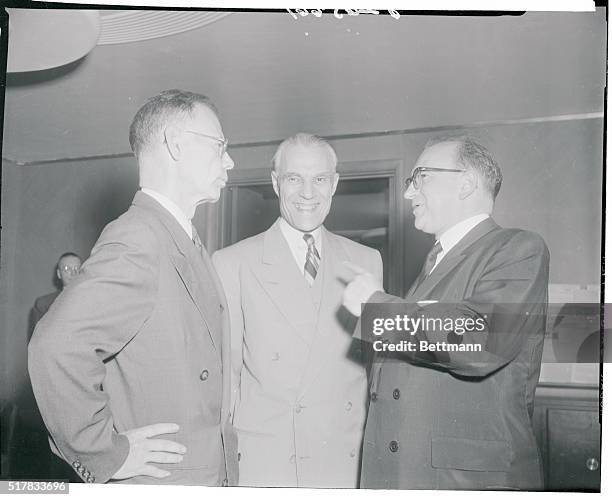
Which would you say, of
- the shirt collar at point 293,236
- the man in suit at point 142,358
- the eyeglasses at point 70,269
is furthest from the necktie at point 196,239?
the eyeglasses at point 70,269

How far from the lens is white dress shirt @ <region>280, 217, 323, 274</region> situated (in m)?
1.83

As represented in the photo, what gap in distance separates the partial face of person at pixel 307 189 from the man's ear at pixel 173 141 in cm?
28

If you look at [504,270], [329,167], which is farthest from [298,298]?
[504,270]

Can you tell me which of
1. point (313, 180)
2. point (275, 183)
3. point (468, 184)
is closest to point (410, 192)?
point (468, 184)

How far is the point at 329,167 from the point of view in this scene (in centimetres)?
184

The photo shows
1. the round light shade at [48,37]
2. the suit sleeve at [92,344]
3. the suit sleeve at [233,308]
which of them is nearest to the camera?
the suit sleeve at [92,344]

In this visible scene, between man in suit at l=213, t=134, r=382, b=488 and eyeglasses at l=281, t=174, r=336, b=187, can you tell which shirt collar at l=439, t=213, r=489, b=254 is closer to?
man in suit at l=213, t=134, r=382, b=488

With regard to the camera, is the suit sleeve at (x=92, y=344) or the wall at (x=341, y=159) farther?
the wall at (x=341, y=159)

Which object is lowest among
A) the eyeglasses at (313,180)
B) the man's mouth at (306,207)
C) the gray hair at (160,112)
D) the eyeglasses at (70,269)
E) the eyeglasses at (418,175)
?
the eyeglasses at (70,269)

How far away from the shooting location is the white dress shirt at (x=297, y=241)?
183 cm

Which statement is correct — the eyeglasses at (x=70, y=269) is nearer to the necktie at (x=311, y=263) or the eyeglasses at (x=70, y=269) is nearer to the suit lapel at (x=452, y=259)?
the necktie at (x=311, y=263)

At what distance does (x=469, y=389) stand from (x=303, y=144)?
80cm

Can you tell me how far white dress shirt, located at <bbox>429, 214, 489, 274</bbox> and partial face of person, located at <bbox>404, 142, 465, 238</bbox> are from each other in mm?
18

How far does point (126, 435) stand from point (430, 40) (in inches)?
53.3
